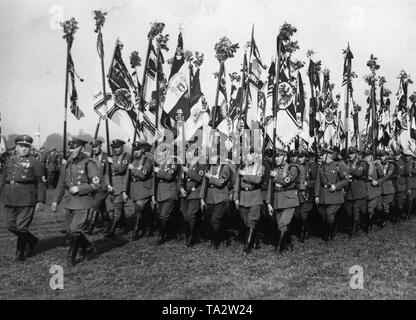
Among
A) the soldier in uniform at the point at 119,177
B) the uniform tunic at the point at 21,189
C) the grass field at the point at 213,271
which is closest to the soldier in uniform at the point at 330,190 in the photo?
the grass field at the point at 213,271

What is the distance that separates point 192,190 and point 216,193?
0.62 m

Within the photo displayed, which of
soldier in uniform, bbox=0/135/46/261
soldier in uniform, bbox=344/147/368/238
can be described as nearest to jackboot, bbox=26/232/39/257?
soldier in uniform, bbox=0/135/46/261

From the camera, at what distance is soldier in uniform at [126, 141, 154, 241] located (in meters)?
10.4

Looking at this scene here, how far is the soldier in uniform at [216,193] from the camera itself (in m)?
9.71

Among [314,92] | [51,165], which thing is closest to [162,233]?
[314,92]

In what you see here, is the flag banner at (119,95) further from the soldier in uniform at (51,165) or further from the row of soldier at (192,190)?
the soldier in uniform at (51,165)

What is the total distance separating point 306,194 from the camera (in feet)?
34.8

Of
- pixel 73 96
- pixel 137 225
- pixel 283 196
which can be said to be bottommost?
pixel 137 225

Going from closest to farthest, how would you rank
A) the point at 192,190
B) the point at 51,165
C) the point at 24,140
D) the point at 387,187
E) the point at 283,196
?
the point at 24,140
the point at 283,196
the point at 192,190
the point at 387,187
the point at 51,165

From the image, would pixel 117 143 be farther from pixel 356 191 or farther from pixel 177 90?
pixel 356 191

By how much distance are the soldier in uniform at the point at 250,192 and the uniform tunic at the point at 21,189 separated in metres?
3.98

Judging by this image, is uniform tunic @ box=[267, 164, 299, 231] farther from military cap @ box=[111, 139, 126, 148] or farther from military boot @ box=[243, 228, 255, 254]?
military cap @ box=[111, 139, 126, 148]

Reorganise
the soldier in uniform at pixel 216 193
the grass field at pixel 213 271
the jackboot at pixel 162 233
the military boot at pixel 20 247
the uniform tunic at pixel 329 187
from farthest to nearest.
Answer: the uniform tunic at pixel 329 187 < the jackboot at pixel 162 233 < the soldier in uniform at pixel 216 193 < the military boot at pixel 20 247 < the grass field at pixel 213 271
